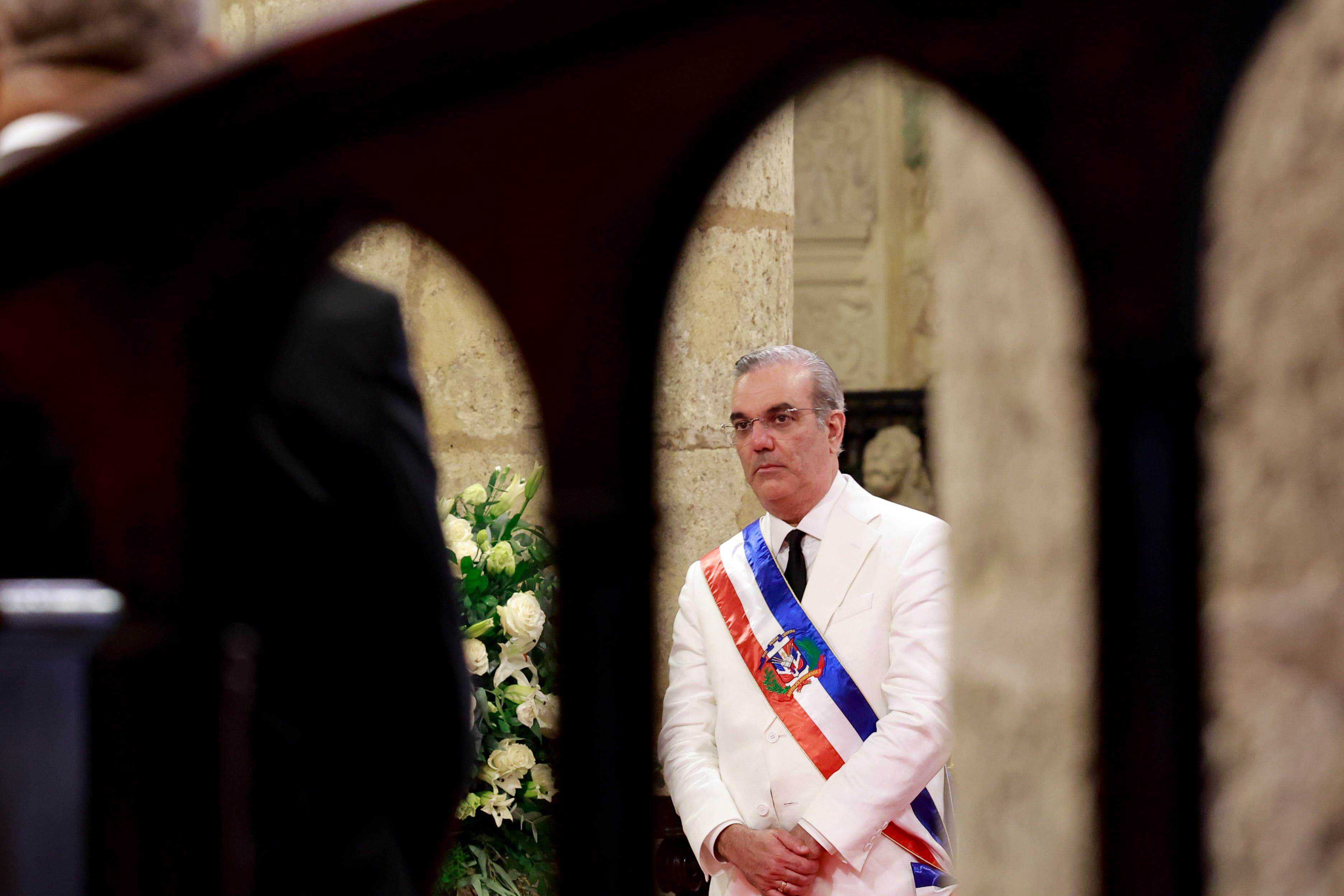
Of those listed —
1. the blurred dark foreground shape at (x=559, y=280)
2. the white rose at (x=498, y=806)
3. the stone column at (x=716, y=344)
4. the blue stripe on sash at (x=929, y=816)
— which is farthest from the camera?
the stone column at (x=716, y=344)

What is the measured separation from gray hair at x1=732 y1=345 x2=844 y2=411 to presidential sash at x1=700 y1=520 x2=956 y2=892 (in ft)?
1.01

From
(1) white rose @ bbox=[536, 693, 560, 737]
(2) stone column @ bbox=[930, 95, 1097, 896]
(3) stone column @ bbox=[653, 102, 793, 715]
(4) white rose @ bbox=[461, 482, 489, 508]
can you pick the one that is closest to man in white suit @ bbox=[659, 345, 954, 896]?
(1) white rose @ bbox=[536, 693, 560, 737]

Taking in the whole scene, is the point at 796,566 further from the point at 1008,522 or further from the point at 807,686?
the point at 1008,522

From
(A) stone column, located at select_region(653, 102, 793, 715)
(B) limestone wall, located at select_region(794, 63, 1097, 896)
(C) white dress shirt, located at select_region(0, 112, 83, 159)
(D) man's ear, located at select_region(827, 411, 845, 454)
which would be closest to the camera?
(B) limestone wall, located at select_region(794, 63, 1097, 896)

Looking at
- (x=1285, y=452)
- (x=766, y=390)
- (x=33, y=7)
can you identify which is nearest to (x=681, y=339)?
(x=766, y=390)

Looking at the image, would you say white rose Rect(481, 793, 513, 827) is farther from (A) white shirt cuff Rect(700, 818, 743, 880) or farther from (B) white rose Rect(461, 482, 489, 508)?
(B) white rose Rect(461, 482, 489, 508)

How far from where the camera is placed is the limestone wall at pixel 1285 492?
0.51m

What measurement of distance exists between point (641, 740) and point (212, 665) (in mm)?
176

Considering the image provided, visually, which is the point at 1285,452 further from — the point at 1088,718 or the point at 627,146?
the point at 627,146

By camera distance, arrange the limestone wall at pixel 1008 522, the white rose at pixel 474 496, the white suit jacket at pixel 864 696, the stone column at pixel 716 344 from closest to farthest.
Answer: the limestone wall at pixel 1008 522
the white suit jacket at pixel 864 696
the white rose at pixel 474 496
the stone column at pixel 716 344

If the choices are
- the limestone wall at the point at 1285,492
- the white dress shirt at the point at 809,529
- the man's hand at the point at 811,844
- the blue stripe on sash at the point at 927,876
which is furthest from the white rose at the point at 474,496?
the limestone wall at the point at 1285,492

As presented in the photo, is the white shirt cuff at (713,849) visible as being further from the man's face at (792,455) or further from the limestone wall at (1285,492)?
the limestone wall at (1285,492)

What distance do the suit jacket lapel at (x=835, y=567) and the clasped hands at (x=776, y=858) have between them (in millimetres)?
334

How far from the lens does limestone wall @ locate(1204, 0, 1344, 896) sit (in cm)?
51
